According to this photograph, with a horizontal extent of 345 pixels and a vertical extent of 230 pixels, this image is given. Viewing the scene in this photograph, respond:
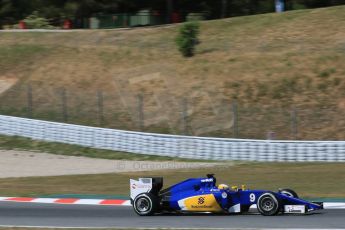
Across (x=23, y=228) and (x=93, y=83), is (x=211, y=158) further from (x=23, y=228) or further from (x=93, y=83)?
(x=23, y=228)

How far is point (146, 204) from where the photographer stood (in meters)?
13.3

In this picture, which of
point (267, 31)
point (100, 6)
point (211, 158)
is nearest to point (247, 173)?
point (211, 158)

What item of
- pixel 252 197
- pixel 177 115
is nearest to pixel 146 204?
pixel 252 197

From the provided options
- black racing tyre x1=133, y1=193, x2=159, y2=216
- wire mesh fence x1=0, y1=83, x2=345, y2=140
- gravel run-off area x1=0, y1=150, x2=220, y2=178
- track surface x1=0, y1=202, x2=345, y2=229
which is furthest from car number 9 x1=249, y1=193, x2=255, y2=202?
wire mesh fence x1=0, y1=83, x2=345, y2=140

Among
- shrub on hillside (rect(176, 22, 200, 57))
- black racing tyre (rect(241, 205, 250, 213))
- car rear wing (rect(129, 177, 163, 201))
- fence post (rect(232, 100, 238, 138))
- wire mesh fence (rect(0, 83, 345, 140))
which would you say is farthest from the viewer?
shrub on hillside (rect(176, 22, 200, 57))

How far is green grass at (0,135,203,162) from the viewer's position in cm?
2603

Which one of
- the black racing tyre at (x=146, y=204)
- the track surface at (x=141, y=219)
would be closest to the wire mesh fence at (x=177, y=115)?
the track surface at (x=141, y=219)

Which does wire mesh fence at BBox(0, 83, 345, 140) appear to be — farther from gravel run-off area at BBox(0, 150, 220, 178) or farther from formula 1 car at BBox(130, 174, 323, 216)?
formula 1 car at BBox(130, 174, 323, 216)

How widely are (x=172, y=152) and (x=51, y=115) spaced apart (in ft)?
20.2

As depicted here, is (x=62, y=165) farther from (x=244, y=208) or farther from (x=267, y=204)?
(x=267, y=204)

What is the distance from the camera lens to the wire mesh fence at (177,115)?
26.7 m

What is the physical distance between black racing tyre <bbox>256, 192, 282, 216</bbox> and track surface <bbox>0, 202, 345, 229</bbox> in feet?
0.35

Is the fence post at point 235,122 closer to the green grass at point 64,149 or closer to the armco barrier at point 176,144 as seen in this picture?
the armco barrier at point 176,144

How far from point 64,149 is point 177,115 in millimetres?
4522
